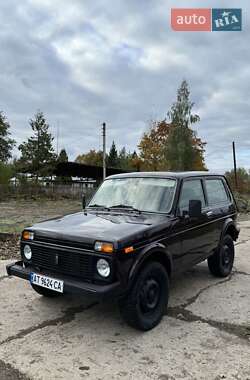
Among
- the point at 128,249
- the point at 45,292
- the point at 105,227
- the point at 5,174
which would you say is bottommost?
the point at 45,292

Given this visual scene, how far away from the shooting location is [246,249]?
8820mm

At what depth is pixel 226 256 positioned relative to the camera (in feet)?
20.9

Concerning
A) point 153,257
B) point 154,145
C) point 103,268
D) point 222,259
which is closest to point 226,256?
point 222,259

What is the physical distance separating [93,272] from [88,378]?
1026 millimetres

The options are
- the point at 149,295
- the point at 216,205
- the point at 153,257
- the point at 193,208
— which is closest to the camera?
the point at 149,295

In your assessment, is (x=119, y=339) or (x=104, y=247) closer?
(x=104, y=247)

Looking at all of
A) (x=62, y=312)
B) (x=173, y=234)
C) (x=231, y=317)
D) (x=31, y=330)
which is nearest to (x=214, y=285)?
(x=231, y=317)

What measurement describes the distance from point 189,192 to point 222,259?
1.67 metres

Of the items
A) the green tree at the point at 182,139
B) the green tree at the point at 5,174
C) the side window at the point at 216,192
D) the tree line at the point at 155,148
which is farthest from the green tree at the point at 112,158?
the side window at the point at 216,192

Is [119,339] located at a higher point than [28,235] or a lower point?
lower

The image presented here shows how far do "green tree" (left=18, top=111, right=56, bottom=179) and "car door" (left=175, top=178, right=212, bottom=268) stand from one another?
33.6 metres

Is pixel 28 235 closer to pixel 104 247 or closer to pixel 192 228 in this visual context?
pixel 104 247

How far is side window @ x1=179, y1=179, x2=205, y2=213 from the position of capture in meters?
5.00

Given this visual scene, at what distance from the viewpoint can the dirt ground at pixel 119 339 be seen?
3.24m
